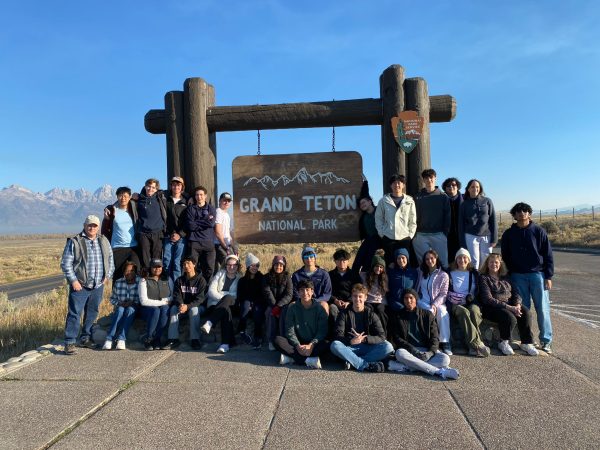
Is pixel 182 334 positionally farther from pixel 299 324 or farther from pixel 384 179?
pixel 384 179

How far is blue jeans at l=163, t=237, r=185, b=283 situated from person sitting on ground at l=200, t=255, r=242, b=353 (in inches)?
25.8

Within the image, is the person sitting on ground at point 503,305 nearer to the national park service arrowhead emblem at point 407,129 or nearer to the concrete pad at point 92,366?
the national park service arrowhead emblem at point 407,129

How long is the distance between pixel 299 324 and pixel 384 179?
2873 mm

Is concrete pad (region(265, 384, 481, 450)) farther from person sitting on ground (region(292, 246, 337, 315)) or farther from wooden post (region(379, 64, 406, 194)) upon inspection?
wooden post (region(379, 64, 406, 194))

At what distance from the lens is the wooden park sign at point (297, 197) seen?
6809 mm

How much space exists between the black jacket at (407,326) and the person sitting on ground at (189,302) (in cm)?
252

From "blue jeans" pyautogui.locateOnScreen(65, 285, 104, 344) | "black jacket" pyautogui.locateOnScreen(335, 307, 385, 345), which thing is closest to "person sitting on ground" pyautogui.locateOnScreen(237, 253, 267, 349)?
"black jacket" pyautogui.locateOnScreen(335, 307, 385, 345)

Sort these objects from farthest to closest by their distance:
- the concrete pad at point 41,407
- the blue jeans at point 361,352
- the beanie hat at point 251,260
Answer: the beanie hat at point 251,260 < the blue jeans at point 361,352 < the concrete pad at point 41,407

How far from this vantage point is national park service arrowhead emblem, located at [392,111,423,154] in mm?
→ 6484

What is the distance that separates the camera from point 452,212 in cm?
616

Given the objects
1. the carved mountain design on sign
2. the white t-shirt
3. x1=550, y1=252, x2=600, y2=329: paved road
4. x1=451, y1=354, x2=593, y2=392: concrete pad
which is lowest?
x1=550, y1=252, x2=600, y2=329: paved road

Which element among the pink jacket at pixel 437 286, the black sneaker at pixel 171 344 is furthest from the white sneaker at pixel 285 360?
the pink jacket at pixel 437 286

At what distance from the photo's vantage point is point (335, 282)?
18.7 feet

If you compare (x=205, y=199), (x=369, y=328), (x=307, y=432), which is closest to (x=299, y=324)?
(x=369, y=328)
